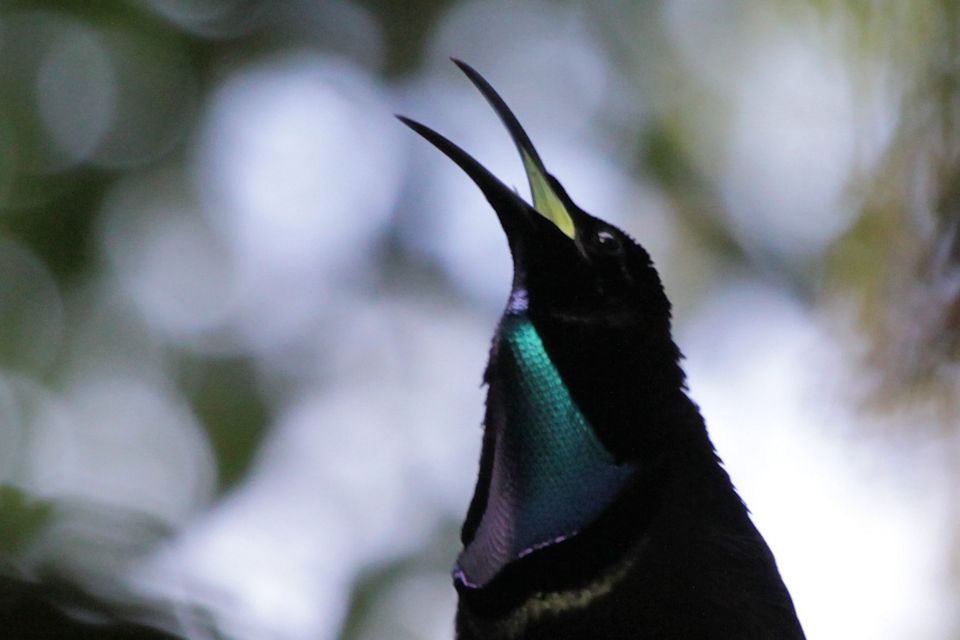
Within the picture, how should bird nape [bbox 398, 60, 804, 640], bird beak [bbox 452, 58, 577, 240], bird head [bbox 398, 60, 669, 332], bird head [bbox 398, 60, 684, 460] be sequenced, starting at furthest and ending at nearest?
bird beak [bbox 452, 58, 577, 240]
bird head [bbox 398, 60, 669, 332]
bird head [bbox 398, 60, 684, 460]
bird nape [bbox 398, 60, 804, 640]

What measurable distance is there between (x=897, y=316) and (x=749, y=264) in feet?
17.1

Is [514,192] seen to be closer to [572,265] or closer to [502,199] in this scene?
[502,199]

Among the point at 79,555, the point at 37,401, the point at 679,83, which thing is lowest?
the point at 37,401

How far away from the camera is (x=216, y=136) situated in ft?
33.3

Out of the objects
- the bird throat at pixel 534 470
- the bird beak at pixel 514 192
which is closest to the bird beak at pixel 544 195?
the bird beak at pixel 514 192

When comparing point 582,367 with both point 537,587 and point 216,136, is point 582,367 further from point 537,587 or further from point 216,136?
point 216,136

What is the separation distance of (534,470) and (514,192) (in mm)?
709

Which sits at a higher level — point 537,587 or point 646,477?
point 646,477

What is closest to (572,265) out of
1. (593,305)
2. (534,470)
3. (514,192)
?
(593,305)

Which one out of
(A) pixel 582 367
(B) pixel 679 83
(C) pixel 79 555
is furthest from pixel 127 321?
(C) pixel 79 555

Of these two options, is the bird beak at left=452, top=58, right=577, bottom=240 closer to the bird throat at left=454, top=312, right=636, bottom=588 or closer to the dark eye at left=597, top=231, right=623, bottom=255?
the dark eye at left=597, top=231, right=623, bottom=255

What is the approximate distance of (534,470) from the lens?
3.11 metres

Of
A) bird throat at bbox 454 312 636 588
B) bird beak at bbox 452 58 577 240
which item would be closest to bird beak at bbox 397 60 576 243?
bird beak at bbox 452 58 577 240

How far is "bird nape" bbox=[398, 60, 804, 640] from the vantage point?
2.96m
